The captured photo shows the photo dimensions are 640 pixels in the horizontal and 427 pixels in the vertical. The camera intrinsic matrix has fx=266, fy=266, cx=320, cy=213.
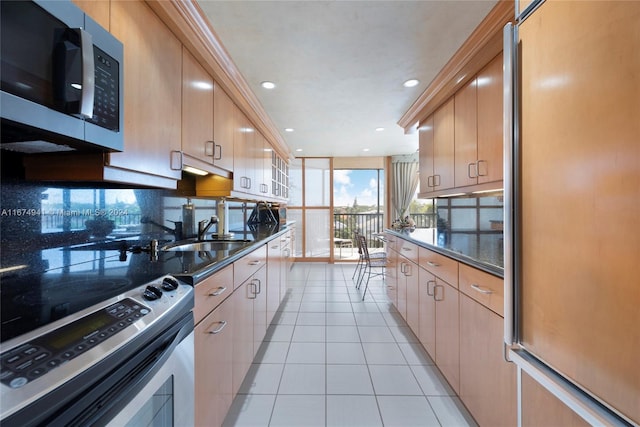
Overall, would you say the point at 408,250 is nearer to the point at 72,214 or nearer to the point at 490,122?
the point at 490,122

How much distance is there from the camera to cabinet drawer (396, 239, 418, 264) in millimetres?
2350

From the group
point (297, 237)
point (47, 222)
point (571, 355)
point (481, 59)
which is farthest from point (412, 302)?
point (297, 237)

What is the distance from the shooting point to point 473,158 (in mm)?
2010

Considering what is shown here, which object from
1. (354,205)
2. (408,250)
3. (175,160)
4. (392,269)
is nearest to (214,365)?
(175,160)

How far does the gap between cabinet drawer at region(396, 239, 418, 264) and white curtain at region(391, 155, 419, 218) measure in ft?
10.3

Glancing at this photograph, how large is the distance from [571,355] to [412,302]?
71.0 inches

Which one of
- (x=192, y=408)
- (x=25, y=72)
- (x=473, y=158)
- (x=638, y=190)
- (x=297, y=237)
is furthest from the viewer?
(x=297, y=237)

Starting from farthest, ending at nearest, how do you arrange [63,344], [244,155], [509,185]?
[244,155] → [509,185] → [63,344]

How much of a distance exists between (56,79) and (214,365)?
123 centimetres

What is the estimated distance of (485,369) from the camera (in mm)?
1290

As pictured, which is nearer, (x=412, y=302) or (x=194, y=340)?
(x=194, y=340)

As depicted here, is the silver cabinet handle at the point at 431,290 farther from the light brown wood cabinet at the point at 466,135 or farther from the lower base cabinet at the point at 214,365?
the lower base cabinet at the point at 214,365

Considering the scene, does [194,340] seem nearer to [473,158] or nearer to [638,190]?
[638,190]

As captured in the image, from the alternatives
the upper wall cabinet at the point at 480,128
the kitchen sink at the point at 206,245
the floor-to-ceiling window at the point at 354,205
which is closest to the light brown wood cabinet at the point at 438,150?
the upper wall cabinet at the point at 480,128
